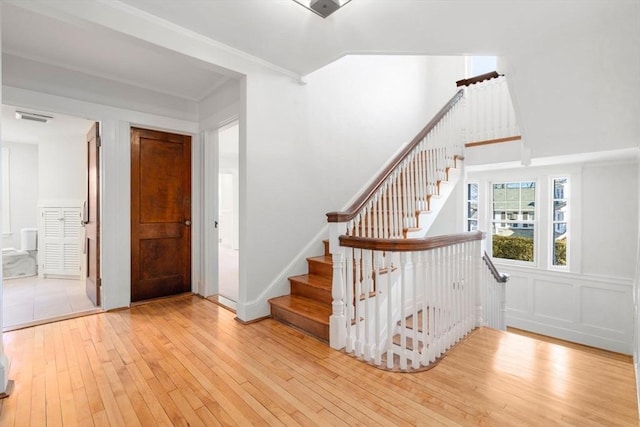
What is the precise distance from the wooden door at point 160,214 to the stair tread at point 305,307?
1.55 meters

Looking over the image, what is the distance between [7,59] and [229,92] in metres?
1.93

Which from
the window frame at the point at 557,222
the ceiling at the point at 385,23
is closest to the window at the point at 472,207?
the window frame at the point at 557,222

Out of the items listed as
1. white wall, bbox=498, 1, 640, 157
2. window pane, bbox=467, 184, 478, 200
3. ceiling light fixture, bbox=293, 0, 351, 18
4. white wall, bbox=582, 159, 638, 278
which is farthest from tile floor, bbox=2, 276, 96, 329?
white wall, bbox=582, 159, 638, 278

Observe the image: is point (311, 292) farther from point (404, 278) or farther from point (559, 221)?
point (559, 221)

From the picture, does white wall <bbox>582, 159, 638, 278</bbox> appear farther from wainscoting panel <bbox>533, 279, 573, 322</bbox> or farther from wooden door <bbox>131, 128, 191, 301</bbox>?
wooden door <bbox>131, 128, 191, 301</bbox>

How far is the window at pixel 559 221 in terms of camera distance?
4656 mm

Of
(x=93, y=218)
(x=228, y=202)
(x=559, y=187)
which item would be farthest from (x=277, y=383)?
(x=228, y=202)

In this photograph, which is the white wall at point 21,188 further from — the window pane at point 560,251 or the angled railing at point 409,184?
the window pane at point 560,251

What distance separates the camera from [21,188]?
541 cm

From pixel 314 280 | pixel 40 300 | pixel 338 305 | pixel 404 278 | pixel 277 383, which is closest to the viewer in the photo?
pixel 277 383

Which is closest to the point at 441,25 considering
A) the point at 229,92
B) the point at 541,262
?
the point at 229,92

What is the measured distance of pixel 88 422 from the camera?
149cm

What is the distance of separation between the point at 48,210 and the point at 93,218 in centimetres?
229

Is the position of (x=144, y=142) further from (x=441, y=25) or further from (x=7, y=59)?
(x=441, y=25)
